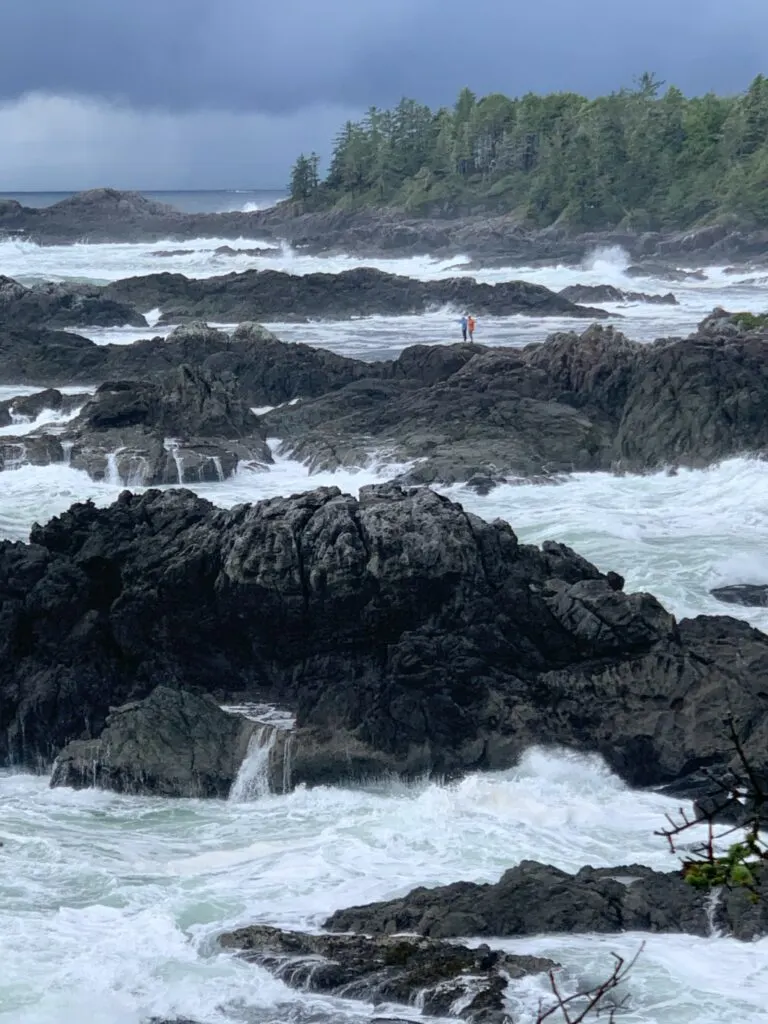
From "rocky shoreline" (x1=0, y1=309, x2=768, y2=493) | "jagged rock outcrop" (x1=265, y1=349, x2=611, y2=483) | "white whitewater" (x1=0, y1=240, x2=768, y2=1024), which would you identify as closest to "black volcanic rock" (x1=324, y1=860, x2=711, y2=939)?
"white whitewater" (x1=0, y1=240, x2=768, y2=1024)

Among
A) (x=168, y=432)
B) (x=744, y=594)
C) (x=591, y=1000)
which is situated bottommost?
(x=744, y=594)

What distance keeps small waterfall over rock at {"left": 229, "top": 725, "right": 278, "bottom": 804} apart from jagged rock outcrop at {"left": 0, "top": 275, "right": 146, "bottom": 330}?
1275 inches

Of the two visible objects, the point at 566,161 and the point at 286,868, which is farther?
the point at 566,161

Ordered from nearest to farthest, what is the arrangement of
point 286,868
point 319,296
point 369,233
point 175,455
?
1. point 286,868
2. point 175,455
3. point 319,296
4. point 369,233

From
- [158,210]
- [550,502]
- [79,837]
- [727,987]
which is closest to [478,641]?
[79,837]

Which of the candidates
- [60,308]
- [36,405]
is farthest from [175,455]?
[60,308]

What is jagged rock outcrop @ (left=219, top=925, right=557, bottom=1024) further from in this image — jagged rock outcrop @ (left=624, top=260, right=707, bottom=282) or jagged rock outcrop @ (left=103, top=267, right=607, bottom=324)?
jagged rock outcrop @ (left=624, top=260, right=707, bottom=282)

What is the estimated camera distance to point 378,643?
612 inches

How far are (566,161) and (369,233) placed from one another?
437 inches

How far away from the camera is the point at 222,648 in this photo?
52.9ft

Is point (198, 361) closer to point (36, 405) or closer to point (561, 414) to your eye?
point (36, 405)

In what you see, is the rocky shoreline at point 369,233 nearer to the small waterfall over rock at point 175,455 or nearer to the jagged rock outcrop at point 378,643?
the small waterfall over rock at point 175,455

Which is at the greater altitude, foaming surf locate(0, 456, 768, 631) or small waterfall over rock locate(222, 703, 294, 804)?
foaming surf locate(0, 456, 768, 631)

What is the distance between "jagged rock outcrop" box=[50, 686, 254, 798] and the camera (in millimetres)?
14344
